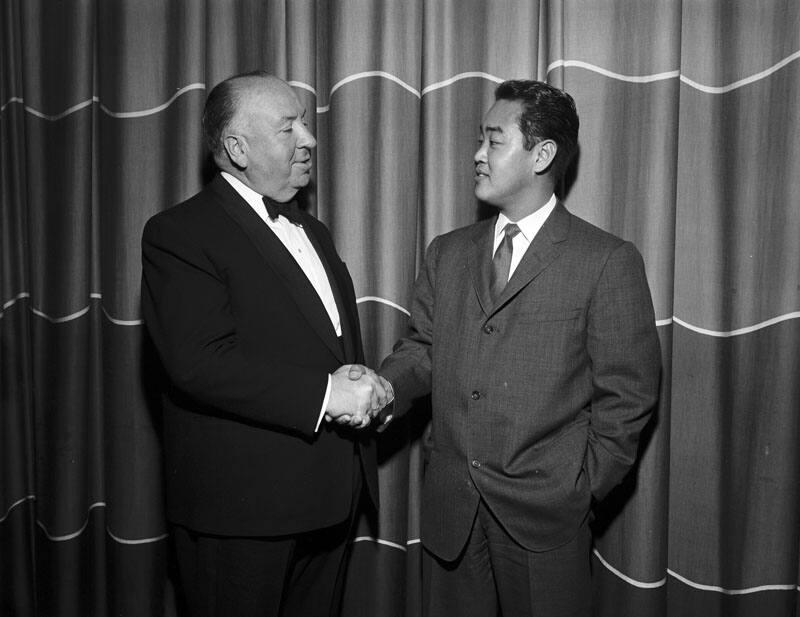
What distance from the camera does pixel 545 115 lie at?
70.4 inches

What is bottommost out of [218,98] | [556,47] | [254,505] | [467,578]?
[467,578]

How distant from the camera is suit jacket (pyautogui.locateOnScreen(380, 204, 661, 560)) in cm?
165

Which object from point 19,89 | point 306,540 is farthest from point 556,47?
point 19,89

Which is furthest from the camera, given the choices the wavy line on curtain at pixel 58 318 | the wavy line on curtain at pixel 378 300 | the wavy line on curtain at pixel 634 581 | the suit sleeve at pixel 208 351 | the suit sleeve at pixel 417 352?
the wavy line on curtain at pixel 58 318

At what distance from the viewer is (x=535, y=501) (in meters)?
1.64

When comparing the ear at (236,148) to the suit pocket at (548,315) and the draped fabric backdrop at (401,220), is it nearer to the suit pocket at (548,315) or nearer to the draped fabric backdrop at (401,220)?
the draped fabric backdrop at (401,220)

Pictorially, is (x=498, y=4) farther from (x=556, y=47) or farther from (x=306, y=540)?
(x=306, y=540)

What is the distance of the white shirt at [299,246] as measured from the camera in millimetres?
1798

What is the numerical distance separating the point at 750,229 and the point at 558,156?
61 cm

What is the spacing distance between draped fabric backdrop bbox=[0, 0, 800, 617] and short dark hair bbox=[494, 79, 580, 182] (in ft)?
0.72

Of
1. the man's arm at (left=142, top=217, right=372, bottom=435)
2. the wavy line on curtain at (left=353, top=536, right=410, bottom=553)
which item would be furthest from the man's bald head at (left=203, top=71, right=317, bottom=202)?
the wavy line on curtain at (left=353, top=536, right=410, bottom=553)

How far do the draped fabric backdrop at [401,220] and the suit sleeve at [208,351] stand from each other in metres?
0.59

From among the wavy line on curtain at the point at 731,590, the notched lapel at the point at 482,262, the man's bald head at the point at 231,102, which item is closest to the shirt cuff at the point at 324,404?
the notched lapel at the point at 482,262

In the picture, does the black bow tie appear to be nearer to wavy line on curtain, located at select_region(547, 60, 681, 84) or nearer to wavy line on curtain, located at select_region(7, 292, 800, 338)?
wavy line on curtain, located at select_region(7, 292, 800, 338)
